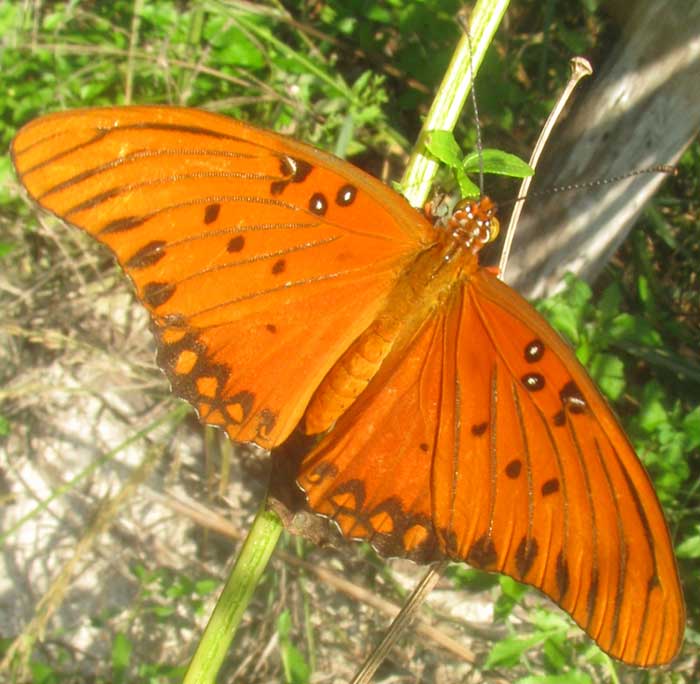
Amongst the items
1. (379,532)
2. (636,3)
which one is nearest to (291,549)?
(379,532)

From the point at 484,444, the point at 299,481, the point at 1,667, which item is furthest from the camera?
the point at 1,667

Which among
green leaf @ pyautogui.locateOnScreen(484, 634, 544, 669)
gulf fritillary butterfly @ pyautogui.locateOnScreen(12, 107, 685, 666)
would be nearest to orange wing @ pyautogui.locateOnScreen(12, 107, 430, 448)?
gulf fritillary butterfly @ pyautogui.locateOnScreen(12, 107, 685, 666)

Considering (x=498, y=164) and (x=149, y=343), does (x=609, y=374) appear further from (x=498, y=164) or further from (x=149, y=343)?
(x=149, y=343)

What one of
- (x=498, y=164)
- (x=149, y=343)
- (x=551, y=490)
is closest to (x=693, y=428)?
(x=551, y=490)

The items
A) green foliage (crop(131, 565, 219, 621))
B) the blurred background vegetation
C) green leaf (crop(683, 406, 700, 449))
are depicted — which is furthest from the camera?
the blurred background vegetation

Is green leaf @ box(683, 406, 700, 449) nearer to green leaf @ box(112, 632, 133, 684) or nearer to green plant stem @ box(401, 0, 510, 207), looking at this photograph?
green plant stem @ box(401, 0, 510, 207)

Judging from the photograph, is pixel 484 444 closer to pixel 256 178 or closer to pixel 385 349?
pixel 385 349

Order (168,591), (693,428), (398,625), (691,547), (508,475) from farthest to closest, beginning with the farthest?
(168,591) < (693,428) < (691,547) < (398,625) < (508,475)
